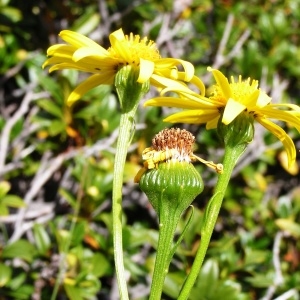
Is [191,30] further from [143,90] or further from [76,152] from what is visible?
[143,90]

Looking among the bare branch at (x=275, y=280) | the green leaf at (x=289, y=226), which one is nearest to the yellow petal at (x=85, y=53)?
the bare branch at (x=275, y=280)

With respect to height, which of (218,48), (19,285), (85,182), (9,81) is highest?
(218,48)

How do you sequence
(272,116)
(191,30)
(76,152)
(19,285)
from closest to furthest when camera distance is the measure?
(272,116) → (19,285) → (76,152) → (191,30)

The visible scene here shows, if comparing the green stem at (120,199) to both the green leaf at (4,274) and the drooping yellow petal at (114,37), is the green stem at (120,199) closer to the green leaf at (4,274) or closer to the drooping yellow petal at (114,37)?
the drooping yellow petal at (114,37)

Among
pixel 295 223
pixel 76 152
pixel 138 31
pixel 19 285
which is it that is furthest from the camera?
pixel 138 31

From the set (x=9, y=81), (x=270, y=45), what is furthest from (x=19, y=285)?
(x=270, y=45)

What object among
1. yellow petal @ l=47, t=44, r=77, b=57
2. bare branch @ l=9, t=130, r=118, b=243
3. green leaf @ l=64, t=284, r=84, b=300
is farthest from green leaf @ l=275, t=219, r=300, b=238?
yellow petal @ l=47, t=44, r=77, b=57
